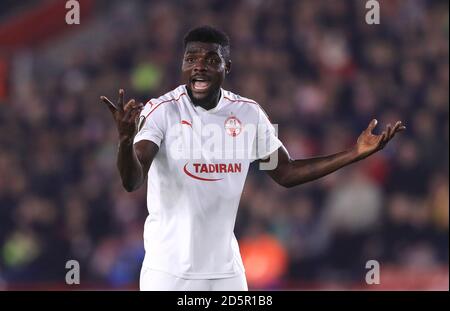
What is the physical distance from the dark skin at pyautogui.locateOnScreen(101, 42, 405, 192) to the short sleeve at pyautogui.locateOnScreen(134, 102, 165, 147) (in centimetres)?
3

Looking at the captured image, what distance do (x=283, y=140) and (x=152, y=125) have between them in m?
5.84

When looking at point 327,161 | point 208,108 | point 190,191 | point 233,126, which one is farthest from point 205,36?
point 327,161

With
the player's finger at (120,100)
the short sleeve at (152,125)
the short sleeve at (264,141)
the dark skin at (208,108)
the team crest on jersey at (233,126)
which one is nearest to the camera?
the player's finger at (120,100)

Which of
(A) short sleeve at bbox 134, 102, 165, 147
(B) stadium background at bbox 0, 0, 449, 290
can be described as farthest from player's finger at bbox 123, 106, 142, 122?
(B) stadium background at bbox 0, 0, 449, 290

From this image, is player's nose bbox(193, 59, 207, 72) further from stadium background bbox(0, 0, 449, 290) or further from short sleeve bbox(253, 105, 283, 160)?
stadium background bbox(0, 0, 449, 290)

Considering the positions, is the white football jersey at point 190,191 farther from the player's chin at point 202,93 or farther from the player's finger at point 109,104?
the player's finger at point 109,104

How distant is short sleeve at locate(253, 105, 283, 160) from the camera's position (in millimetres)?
6027

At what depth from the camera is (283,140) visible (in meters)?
11.4

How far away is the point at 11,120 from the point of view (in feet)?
41.9

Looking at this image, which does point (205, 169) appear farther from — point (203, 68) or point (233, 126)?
point (203, 68)

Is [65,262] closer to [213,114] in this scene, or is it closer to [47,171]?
[47,171]

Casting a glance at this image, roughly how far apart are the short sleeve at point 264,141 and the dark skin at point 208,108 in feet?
0.20

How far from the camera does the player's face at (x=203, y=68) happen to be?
575 cm

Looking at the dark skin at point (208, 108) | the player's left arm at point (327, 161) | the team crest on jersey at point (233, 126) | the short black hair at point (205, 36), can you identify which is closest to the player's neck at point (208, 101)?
the dark skin at point (208, 108)
